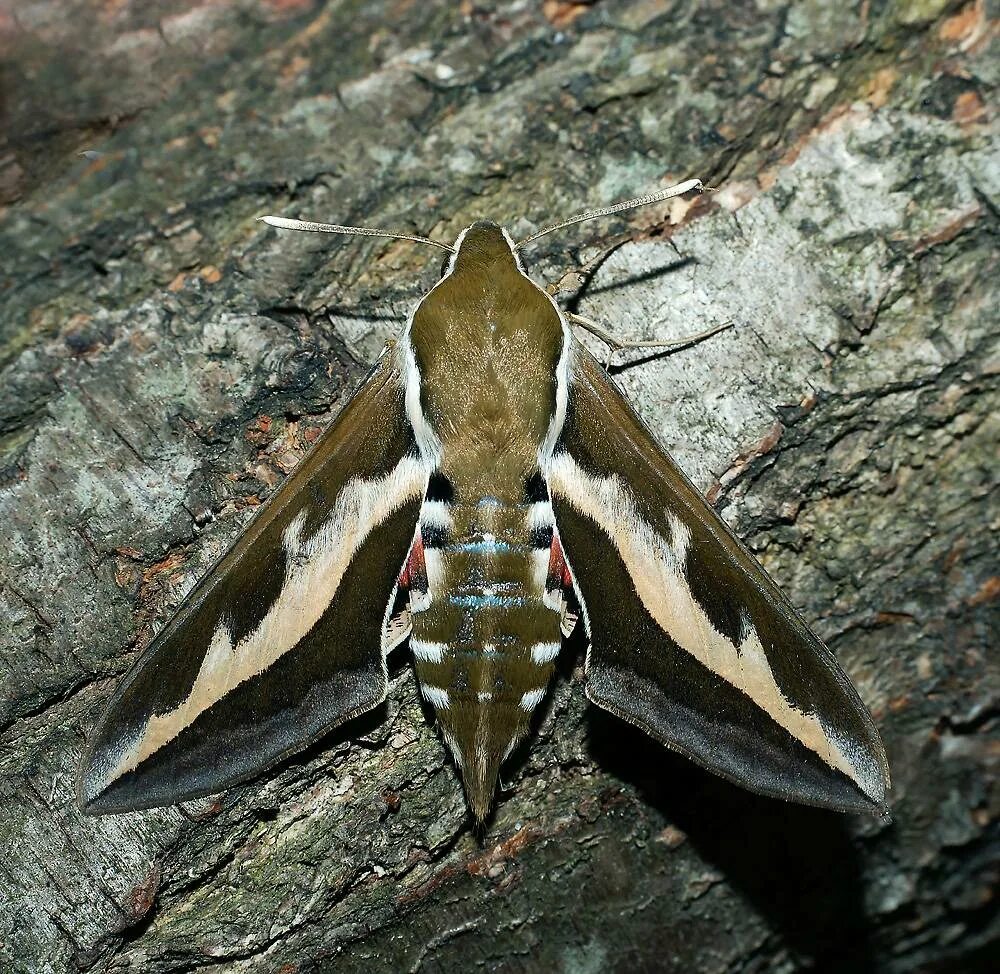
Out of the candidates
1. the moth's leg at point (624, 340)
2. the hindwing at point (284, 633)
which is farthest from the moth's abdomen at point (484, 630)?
the moth's leg at point (624, 340)

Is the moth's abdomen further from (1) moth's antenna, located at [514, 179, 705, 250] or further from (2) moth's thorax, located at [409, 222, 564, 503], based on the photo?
(1) moth's antenna, located at [514, 179, 705, 250]

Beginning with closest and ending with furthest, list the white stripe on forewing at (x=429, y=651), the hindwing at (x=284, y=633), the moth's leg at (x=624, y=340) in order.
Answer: the hindwing at (x=284, y=633), the white stripe on forewing at (x=429, y=651), the moth's leg at (x=624, y=340)

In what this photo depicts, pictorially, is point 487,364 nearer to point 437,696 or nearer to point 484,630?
point 484,630

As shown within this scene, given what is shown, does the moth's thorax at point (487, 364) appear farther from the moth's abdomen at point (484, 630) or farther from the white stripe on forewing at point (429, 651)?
the white stripe on forewing at point (429, 651)

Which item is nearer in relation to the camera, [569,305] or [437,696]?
[437,696]

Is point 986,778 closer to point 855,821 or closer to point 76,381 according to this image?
point 855,821

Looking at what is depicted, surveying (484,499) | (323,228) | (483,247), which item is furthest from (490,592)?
(323,228)
